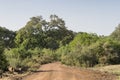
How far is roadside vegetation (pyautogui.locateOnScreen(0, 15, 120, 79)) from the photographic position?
41.5 m

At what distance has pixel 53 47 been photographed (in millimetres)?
78812

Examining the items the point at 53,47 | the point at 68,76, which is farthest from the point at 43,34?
the point at 68,76

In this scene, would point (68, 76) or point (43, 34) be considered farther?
point (43, 34)

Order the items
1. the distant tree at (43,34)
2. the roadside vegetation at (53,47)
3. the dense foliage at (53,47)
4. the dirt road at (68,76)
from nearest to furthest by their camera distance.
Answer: the dirt road at (68,76), the roadside vegetation at (53,47), the dense foliage at (53,47), the distant tree at (43,34)

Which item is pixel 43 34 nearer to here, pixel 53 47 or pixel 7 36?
pixel 53 47

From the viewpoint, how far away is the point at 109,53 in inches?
1770

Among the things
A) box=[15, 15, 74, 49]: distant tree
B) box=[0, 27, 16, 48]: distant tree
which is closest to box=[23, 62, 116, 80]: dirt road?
box=[15, 15, 74, 49]: distant tree

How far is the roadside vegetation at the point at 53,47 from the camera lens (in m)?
41.5

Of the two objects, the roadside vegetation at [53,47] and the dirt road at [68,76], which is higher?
the roadside vegetation at [53,47]

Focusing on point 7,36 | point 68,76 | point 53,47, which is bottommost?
point 68,76

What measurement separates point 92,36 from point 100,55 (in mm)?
9670

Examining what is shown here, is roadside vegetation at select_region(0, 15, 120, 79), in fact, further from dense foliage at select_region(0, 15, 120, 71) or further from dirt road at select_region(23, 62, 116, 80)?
dirt road at select_region(23, 62, 116, 80)

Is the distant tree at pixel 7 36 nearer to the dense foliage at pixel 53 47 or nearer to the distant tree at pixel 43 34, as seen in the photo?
the dense foliage at pixel 53 47

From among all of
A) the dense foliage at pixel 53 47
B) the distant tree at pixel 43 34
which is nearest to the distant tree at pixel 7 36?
the dense foliage at pixel 53 47
